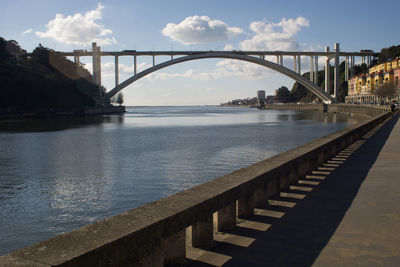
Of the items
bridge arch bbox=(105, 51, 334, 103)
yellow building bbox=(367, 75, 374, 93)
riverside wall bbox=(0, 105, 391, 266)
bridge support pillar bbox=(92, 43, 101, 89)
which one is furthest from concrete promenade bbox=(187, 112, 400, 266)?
yellow building bbox=(367, 75, 374, 93)

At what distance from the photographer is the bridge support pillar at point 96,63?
3615 inches

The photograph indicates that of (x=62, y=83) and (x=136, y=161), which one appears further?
(x=62, y=83)

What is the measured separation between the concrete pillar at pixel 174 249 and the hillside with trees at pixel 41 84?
7129cm

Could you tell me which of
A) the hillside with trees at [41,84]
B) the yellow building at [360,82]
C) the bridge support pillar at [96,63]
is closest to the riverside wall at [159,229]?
the hillside with trees at [41,84]

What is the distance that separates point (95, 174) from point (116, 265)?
45.5 feet

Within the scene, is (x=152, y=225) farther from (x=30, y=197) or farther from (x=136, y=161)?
(x=136, y=161)

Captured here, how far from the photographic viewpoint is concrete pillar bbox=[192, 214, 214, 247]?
4.32 m

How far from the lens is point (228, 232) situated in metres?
4.91

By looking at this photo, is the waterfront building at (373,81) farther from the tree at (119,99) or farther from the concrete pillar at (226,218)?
the concrete pillar at (226,218)

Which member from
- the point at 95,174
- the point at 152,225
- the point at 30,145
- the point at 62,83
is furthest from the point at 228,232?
the point at 62,83

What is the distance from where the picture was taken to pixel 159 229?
336 centimetres

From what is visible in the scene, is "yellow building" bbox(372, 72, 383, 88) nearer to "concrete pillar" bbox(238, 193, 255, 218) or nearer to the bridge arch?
the bridge arch

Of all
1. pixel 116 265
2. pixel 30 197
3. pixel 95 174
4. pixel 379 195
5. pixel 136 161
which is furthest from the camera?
pixel 136 161

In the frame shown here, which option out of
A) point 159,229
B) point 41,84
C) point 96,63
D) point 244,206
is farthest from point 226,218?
point 96,63
